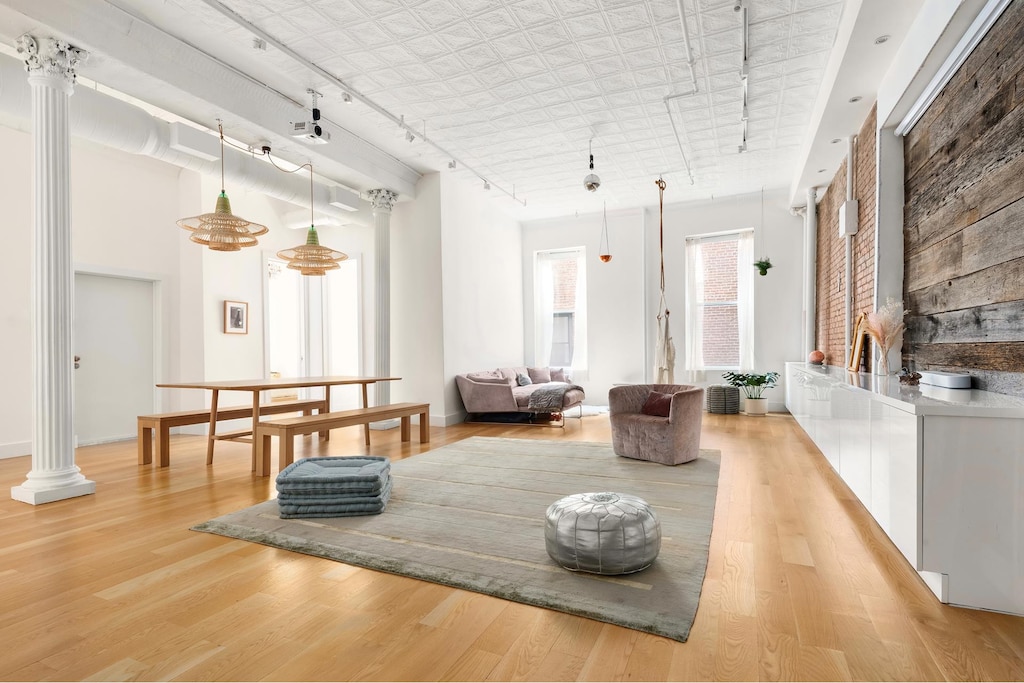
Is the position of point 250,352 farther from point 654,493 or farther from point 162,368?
point 654,493

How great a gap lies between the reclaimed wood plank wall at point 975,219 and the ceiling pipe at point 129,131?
234 inches

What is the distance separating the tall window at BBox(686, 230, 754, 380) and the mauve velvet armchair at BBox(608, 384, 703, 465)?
391 cm

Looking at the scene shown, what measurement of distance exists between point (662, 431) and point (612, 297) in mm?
4951

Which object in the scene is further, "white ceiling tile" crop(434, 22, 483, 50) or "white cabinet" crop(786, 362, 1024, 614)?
"white ceiling tile" crop(434, 22, 483, 50)

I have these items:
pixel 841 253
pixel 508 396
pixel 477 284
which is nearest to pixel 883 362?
pixel 841 253

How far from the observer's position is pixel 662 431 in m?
4.85

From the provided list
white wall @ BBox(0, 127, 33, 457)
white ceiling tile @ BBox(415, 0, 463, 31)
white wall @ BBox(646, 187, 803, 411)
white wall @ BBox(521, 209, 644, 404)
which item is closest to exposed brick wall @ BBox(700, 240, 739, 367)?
white wall @ BBox(646, 187, 803, 411)

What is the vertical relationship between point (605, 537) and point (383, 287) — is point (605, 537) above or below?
below

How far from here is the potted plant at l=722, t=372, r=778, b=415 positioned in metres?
8.16

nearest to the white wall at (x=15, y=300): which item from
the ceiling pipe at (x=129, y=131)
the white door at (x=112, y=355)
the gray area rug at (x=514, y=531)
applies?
the ceiling pipe at (x=129, y=131)

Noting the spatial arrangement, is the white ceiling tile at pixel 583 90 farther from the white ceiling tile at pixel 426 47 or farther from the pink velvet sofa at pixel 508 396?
the pink velvet sofa at pixel 508 396

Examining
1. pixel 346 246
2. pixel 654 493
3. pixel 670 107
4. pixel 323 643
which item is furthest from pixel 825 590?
pixel 346 246

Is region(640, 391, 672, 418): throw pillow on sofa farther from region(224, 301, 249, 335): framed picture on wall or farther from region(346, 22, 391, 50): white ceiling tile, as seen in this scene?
region(224, 301, 249, 335): framed picture on wall

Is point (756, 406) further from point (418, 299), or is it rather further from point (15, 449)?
point (15, 449)
